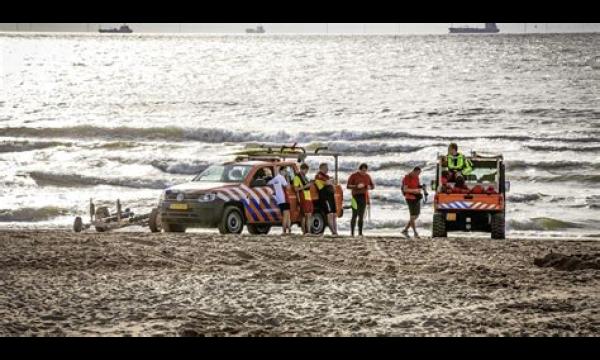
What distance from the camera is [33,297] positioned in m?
14.0

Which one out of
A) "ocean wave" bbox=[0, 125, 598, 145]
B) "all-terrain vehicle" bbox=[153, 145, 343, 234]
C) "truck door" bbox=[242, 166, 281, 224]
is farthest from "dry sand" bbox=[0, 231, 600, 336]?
"ocean wave" bbox=[0, 125, 598, 145]

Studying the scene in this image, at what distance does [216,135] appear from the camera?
55562 mm

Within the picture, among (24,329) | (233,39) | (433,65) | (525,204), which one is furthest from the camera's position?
(233,39)

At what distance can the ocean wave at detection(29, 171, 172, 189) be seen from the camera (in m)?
39.5

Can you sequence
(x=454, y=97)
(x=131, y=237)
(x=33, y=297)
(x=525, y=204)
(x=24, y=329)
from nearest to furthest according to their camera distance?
1. (x=24, y=329)
2. (x=33, y=297)
3. (x=131, y=237)
4. (x=525, y=204)
5. (x=454, y=97)

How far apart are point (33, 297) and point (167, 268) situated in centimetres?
314

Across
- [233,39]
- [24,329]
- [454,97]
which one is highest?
[233,39]

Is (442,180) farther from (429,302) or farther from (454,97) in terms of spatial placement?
(454,97)

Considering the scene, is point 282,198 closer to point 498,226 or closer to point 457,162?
point 457,162

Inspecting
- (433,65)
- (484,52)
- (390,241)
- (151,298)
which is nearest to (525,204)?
(390,241)

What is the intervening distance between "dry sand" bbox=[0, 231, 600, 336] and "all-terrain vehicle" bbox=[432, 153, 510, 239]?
175cm

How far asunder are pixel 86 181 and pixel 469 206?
19957 millimetres

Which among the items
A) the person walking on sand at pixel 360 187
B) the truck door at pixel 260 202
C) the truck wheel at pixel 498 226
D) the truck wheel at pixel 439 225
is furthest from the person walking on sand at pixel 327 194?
the truck wheel at pixel 498 226

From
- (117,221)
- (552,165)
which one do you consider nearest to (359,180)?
(117,221)
